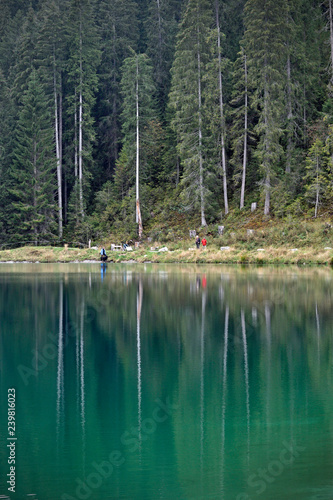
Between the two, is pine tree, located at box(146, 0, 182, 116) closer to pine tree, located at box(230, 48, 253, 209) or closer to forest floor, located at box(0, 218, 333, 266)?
pine tree, located at box(230, 48, 253, 209)

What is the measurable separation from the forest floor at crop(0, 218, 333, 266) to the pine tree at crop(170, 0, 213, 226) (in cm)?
390

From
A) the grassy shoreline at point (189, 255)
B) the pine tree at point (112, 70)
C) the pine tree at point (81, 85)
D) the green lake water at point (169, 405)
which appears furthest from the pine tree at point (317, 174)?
the pine tree at point (112, 70)

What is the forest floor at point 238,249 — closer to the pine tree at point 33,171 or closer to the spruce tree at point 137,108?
the pine tree at point 33,171

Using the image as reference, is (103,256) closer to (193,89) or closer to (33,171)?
(33,171)

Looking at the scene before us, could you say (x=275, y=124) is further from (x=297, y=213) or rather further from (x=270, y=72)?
(x=297, y=213)

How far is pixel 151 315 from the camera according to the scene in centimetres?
1422

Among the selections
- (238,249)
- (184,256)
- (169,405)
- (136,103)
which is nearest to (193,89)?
(136,103)

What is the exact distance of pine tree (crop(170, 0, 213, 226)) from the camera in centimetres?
4781

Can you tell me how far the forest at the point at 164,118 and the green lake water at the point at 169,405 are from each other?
30710 mm

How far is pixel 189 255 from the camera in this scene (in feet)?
136

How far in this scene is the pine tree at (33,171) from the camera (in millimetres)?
54353

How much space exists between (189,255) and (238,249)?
11.9 feet

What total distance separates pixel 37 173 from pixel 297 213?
1051 inches

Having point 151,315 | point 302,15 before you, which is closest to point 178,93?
point 302,15
